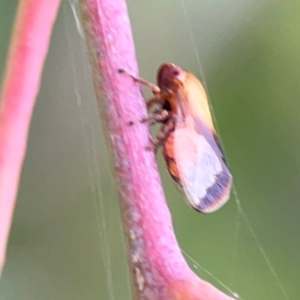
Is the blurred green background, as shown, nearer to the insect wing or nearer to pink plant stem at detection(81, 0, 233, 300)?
the insect wing

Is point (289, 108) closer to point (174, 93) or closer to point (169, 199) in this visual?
point (169, 199)

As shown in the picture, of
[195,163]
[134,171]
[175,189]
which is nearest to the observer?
[134,171]

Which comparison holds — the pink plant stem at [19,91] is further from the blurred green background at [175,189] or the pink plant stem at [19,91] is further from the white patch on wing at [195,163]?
the blurred green background at [175,189]

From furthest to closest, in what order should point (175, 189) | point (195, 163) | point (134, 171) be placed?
point (175, 189)
point (195, 163)
point (134, 171)

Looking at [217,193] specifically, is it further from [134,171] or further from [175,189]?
[175,189]

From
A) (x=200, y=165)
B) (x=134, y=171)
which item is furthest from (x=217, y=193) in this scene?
(x=134, y=171)

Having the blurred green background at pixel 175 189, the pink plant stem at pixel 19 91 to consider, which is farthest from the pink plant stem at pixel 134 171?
the blurred green background at pixel 175 189

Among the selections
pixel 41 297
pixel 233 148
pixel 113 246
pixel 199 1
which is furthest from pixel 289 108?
pixel 41 297
